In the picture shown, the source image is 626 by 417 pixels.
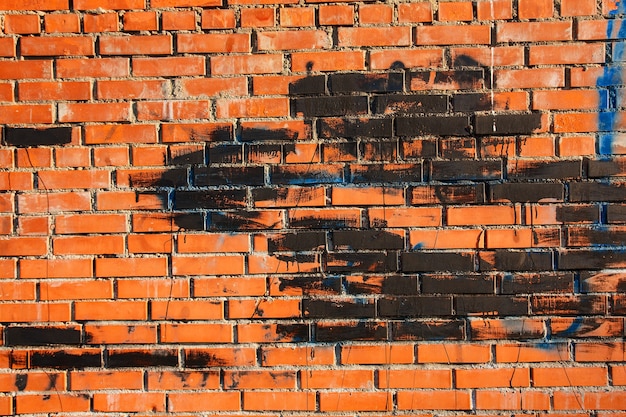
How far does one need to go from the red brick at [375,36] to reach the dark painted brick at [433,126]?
0.27m

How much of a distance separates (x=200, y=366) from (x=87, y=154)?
84cm

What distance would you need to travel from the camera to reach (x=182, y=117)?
169 centimetres

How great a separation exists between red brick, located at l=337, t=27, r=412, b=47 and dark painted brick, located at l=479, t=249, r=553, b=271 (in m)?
0.80

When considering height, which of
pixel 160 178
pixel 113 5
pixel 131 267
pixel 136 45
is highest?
pixel 113 5

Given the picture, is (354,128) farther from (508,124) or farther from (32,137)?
(32,137)

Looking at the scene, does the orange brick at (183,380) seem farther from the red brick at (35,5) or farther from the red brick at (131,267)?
the red brick at (35,5)

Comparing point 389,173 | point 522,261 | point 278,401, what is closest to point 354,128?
point 389,173

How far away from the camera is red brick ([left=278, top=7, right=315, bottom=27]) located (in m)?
1.68

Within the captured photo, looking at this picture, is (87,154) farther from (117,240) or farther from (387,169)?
(387,169)

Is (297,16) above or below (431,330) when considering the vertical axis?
above

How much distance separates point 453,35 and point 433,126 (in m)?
0.32

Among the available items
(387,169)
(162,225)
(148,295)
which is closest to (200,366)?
(148,295)

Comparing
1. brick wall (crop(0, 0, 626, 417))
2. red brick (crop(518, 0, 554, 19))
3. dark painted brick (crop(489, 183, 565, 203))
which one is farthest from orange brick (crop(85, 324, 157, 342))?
red brick (crop(518, 0, 554, 19))

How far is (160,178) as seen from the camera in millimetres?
1686
